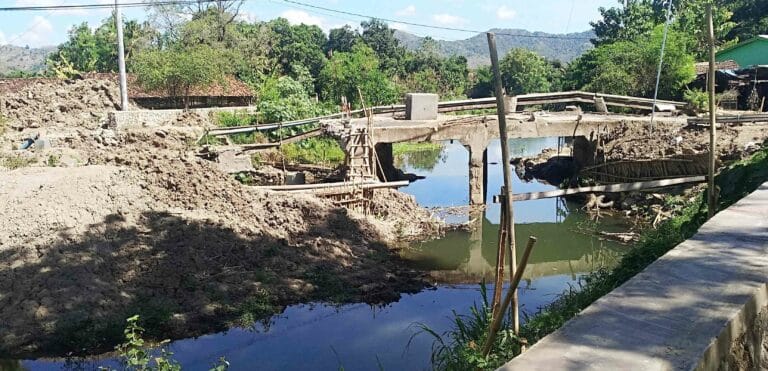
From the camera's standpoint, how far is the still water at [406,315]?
8.34 m

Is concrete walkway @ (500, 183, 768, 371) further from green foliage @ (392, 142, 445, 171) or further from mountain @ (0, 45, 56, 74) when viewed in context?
mountain @ (0, 45, 56, 74)

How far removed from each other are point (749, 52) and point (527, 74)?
20548 millimetres

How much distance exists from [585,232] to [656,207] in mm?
1893

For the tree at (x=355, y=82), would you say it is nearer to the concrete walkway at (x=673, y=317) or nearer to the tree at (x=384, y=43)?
the tree at (x=384, y=43)

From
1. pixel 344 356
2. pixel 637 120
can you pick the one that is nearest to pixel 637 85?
pixel 637 120

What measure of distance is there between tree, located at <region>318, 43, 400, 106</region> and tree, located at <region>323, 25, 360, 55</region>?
2307cm

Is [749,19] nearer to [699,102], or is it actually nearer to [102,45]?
[699,102]

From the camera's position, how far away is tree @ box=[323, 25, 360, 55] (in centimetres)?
5503

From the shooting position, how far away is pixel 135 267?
1009 centimetres

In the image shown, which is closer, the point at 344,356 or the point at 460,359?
the point at 460,359

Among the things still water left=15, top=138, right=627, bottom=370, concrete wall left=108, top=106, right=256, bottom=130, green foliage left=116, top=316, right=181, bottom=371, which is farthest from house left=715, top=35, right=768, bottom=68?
green foliage left=116, top=316, right=181, bottom=371

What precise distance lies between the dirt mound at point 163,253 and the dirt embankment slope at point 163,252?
2cm

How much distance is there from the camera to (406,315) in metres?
9.97

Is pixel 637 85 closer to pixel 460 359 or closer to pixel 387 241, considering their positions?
pixel 387 241
